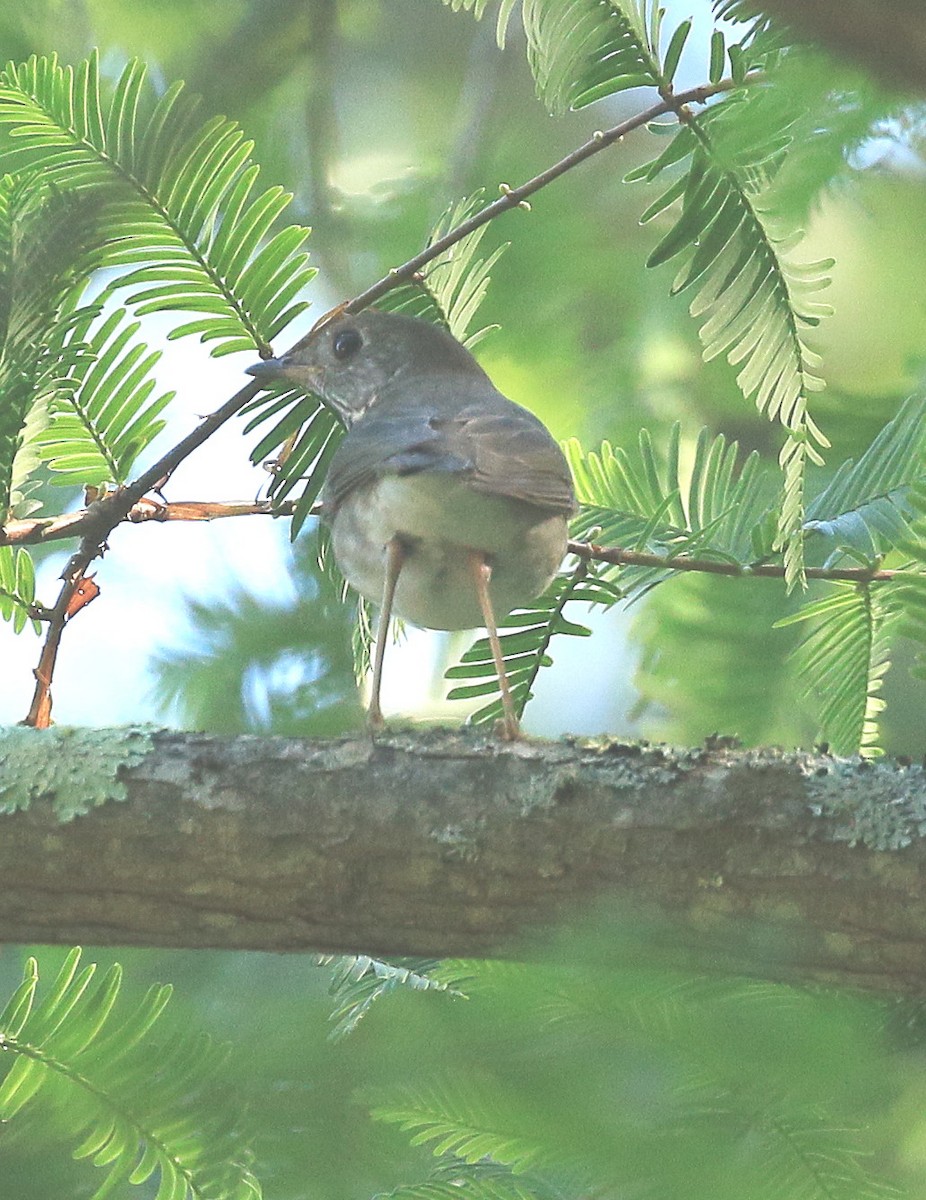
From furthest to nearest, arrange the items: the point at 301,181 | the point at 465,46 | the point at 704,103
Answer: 1. the point at 465,46
2. the point at 301,181
3. the point at 704,103

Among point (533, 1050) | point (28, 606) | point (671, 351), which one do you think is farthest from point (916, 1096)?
point (671, 351)

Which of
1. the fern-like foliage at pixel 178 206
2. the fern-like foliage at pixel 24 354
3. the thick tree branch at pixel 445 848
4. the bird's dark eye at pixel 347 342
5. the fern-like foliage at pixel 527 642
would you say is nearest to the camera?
the fern-like foliage at pixel 24 354

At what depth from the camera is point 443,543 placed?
2.14 m

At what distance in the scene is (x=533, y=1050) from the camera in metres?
0.43

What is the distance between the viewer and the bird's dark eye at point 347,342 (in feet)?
7.99

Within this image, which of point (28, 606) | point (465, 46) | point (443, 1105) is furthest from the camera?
point (465, 46)

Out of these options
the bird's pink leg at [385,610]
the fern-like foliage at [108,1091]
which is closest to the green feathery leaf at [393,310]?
the bird's pink leg at [385,610]

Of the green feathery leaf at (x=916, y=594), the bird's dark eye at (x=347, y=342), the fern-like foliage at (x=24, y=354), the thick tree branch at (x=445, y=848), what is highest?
the bird's dark eye at (x=347, y=342)

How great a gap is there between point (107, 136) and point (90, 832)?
786mm

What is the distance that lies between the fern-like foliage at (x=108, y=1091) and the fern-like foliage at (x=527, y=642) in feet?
2.87

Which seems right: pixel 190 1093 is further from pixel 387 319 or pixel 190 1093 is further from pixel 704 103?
pixel 387 319

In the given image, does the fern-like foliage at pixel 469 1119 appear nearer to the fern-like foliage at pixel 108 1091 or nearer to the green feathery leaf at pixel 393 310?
the fern-like foliage at pixel 108 1091

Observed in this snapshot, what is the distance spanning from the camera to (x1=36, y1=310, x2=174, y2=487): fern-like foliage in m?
1.73

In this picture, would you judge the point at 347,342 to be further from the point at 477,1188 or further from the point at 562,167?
the point at 477,1188
